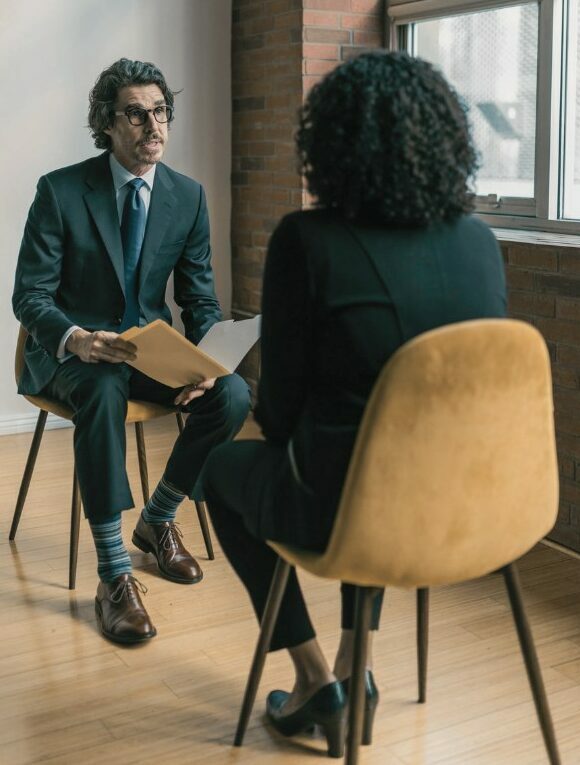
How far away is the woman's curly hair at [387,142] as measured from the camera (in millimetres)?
1497

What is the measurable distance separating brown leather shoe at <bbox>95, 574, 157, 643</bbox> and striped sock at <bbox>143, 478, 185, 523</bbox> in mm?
330

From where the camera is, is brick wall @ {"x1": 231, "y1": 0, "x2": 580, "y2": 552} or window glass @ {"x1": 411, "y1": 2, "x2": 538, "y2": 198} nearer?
brick wall @ {"x1": 231, "y1": 0, "x2": 580, "y2": 552}

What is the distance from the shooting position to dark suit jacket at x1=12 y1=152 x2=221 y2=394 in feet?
8.43

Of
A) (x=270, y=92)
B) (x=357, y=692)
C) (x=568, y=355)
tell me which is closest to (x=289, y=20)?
(x=270, y=92)

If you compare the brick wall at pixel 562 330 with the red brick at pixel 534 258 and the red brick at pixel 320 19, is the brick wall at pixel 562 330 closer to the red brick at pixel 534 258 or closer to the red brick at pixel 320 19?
the red brick at pixel 534 258

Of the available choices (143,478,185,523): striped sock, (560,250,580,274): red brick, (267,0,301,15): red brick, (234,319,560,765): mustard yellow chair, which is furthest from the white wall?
(234,319,560,765): mustard yellow chair

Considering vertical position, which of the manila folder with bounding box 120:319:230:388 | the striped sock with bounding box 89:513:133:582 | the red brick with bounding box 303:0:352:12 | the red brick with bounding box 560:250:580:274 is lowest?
the striped sock with bounding box 89:513:133:582

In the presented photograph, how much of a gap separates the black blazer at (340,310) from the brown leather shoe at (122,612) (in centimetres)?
86

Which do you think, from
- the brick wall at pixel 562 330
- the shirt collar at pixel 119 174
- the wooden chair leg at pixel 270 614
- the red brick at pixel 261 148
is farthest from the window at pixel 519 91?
the wooden chair leg at pixel 270 614

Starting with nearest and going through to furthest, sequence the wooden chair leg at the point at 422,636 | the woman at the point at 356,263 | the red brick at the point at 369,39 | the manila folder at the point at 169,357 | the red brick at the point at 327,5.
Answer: the woman at the point at 356,263, the wooden chair leg at the point at 422,636, the manila folder at the point at 169,357, the red brick at the point at 327,5, the red brick at the point at 369,39

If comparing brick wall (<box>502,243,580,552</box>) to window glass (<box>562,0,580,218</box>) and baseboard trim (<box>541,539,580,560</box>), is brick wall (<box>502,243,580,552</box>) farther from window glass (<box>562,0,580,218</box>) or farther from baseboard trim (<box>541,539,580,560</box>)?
window glass (<box>562,0,580,218</box>)

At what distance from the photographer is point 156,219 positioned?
2.70m

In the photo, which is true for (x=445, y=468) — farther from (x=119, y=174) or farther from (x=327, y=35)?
(x=327, y=35)

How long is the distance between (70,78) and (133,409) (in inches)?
77.3
